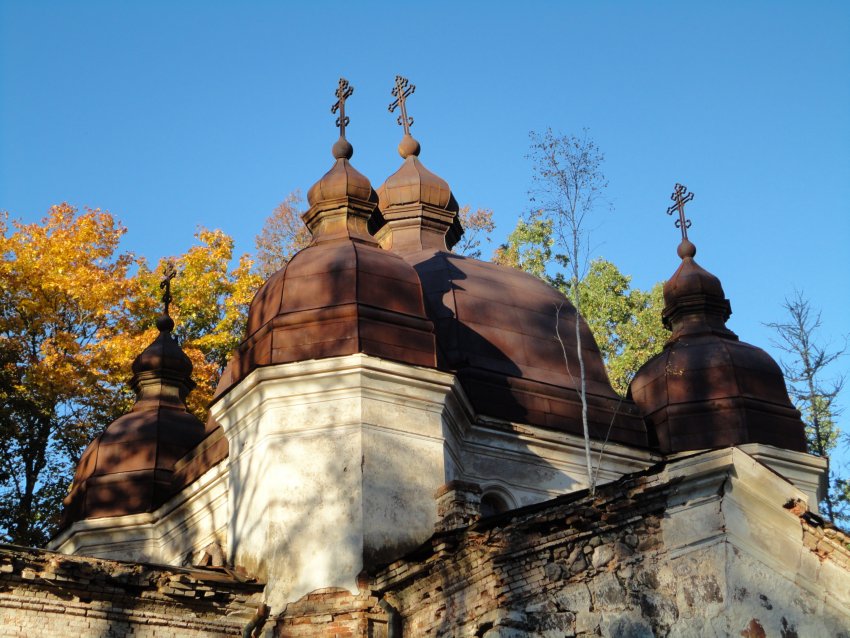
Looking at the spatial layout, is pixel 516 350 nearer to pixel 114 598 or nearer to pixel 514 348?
pixel 514 348

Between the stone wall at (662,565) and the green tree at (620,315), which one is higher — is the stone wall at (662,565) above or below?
below

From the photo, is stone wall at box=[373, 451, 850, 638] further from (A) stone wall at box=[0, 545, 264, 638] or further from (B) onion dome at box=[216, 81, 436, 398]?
(B) onion dome at box=[216, 81, 436, 398]

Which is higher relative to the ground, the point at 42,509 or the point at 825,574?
the point at 42,509

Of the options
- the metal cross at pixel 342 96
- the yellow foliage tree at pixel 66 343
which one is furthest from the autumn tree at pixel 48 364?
the metal cross at pixel 342 96

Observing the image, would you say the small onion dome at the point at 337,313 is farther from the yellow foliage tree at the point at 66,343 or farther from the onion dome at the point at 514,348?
the yellow foliage tree at the point at 66,343

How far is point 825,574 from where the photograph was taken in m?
11.0

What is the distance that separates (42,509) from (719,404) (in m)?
11.2

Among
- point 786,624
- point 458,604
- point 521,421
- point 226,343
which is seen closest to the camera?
point 786,624

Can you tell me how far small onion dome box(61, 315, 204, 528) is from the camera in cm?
1734

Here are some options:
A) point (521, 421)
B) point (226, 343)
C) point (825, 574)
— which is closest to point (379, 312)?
point (521, 421)

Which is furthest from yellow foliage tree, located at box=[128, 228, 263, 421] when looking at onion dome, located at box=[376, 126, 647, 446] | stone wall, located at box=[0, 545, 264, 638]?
stone wall, located at box=[0, 545, 264, 638]

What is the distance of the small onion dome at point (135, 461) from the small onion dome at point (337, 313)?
7.69 feet

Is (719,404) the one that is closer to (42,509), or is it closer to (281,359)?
(281,359)

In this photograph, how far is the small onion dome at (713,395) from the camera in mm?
16984
